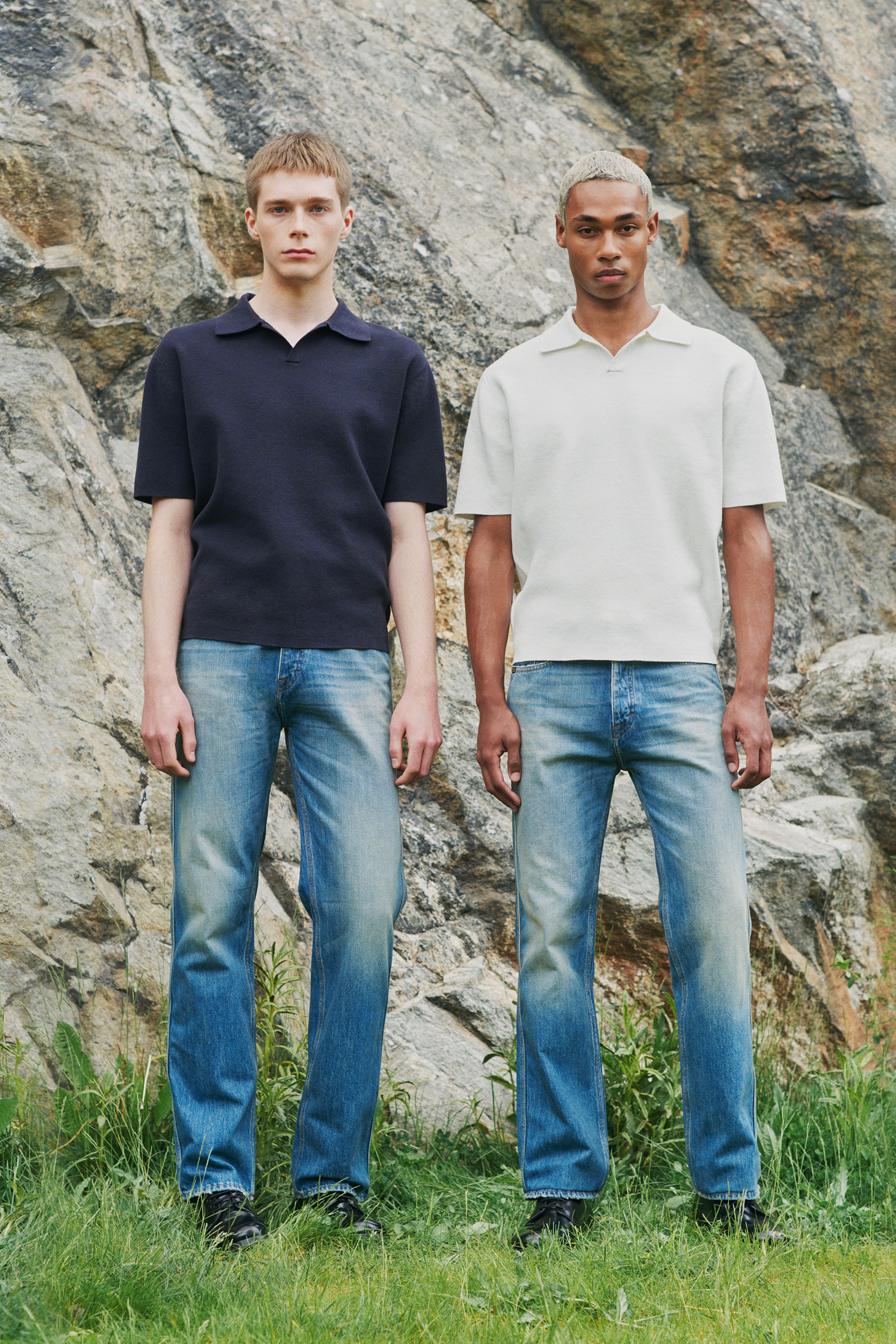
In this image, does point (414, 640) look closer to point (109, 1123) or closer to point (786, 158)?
point (109, 1123)

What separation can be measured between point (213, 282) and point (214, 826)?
8.53ft

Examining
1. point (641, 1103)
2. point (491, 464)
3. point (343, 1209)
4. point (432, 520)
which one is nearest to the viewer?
point (343, 1209)

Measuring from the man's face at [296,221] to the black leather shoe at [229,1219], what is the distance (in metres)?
2.22

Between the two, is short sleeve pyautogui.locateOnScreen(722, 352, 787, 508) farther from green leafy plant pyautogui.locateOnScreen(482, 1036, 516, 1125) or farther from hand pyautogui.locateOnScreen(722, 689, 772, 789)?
green leafy plant pyautogui.locateOnScreen(482, 1036, 516, 1125)

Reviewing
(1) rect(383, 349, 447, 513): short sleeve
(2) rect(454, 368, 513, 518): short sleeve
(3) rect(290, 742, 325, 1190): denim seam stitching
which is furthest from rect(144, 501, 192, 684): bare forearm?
(2) rect(454, 368, 513, 518): short sleeve

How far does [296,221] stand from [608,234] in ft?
2.56

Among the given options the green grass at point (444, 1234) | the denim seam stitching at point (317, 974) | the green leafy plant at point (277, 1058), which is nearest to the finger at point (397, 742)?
the denim seam stitching at point (317, 974)

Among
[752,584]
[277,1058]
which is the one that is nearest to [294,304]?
[752,584]

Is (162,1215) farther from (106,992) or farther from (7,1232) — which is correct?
(106,992)

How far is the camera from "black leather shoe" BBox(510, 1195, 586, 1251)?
105 inches

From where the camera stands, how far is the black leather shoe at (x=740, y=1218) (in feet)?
8.70

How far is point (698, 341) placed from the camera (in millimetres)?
3002

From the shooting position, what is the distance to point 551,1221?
8.83 ft

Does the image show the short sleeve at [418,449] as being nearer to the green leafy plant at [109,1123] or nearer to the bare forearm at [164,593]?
the bare forearm at [164,593]
